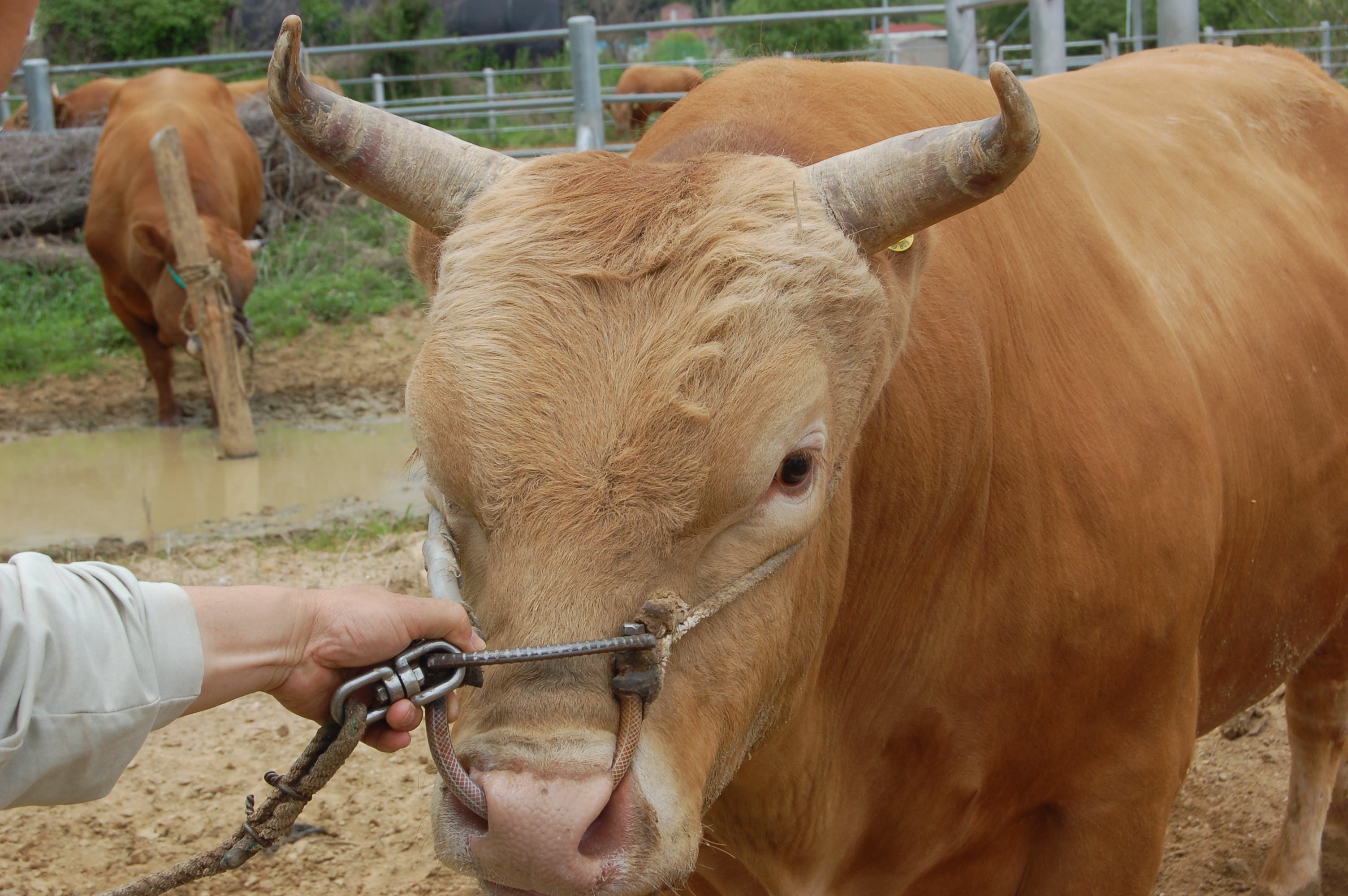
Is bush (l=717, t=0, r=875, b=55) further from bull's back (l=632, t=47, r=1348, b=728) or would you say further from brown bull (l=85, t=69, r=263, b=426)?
bull's back (l=632, t=47, r=1348, b=728)

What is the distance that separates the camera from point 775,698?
228cm

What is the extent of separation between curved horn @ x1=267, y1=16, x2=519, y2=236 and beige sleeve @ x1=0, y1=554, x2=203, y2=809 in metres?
0.81

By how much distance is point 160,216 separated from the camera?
10250 millimetres

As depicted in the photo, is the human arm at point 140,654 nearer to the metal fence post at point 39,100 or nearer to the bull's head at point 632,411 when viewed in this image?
the bull's head at point 632,411

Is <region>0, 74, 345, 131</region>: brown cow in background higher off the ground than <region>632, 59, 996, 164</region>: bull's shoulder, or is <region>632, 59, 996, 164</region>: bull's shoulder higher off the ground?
<region>0, 74, 345, 131</region>: brown cow in background

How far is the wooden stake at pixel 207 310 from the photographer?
8969mm

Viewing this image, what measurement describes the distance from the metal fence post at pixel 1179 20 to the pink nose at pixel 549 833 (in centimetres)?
581

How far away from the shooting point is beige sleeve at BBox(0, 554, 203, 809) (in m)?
1.69

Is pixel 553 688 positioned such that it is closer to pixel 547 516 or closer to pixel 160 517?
pixel 547 516

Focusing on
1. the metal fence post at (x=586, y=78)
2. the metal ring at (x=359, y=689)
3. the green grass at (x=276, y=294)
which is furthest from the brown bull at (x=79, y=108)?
the metal ring at (x=359, y=689)

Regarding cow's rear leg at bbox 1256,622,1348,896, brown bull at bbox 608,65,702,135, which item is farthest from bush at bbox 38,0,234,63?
cow's rear leg at bbox 1256,622,1348,896

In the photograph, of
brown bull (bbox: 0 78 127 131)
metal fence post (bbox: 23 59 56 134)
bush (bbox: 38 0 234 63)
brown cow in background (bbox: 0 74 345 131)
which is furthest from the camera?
bush (bbox: 38 0 234 63)

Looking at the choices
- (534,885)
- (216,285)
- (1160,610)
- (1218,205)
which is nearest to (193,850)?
(534,885)

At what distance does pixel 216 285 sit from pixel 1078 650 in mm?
8006
